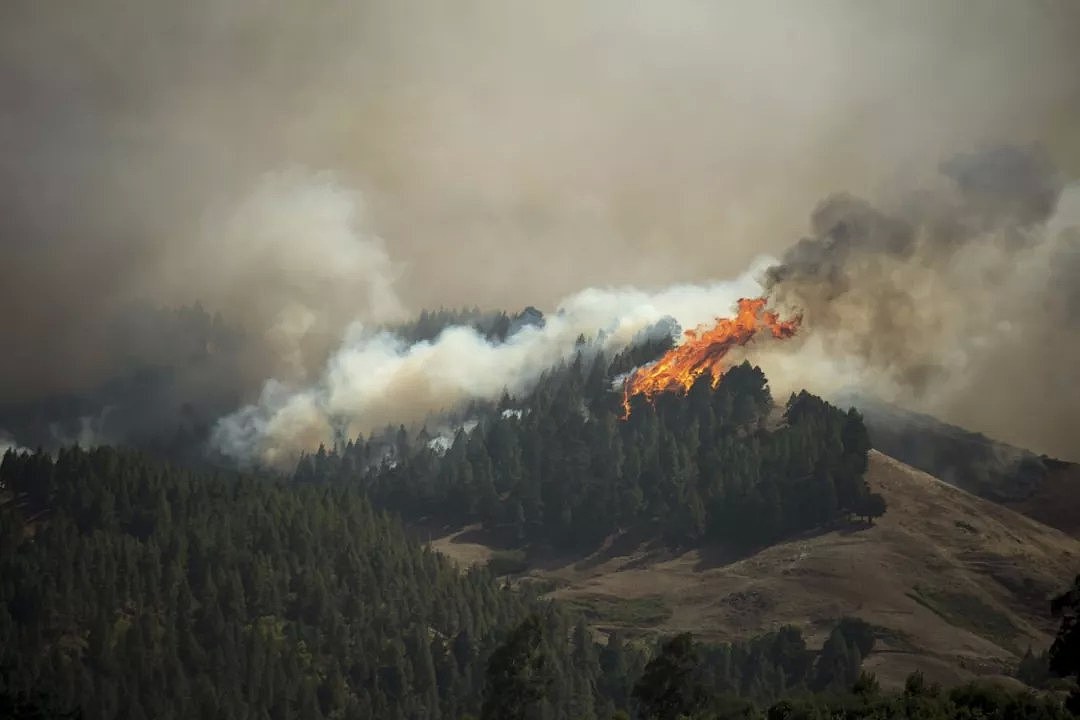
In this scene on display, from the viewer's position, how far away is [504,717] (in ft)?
507

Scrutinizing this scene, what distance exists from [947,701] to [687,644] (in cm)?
3484

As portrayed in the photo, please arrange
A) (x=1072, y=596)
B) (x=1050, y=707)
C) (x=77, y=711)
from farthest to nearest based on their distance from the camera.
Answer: (x=77, y=711), (x=1050, y=707), (x=1072, y=596)

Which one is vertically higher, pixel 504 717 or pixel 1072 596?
pixel 1072 596

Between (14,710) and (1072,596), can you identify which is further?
(14,710)

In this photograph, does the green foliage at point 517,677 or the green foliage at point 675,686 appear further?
the green foliage at point 675,686

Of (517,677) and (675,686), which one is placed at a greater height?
(517,677)

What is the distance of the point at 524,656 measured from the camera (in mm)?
157750

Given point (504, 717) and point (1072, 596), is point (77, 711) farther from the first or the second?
point (1072, 596)

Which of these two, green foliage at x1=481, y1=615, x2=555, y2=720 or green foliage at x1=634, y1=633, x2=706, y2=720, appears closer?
A: green foliage at x1=481, y1=615, x2=555, y2=720

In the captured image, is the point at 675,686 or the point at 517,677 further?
the point at 675,686

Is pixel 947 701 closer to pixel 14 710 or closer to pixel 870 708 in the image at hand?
pixel 870 708

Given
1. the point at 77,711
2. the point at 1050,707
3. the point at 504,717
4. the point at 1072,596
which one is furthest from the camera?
the point at 504,717

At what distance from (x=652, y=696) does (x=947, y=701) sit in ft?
127

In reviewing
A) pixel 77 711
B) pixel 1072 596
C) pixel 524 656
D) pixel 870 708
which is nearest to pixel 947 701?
pixel 870 708
